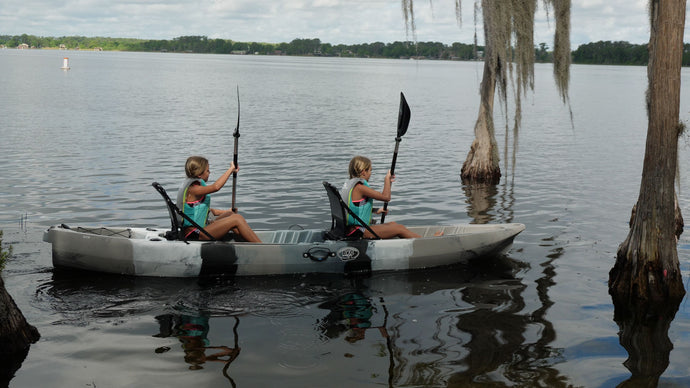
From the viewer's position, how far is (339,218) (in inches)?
367

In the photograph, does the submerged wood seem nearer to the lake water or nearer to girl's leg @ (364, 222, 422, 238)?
the lake water

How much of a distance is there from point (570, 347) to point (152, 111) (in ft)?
103

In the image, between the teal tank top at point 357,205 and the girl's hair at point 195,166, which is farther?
the teal tank top at point 357,205

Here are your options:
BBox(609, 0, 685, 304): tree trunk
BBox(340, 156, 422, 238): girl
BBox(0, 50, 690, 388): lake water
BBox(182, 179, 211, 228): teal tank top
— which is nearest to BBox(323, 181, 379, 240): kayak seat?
BBox(340, 156, 422, 238): girl

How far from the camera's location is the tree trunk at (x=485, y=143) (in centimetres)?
1489

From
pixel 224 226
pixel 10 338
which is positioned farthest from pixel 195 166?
pixel 10 338

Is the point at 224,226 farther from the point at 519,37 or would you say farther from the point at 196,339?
the point at 519,37

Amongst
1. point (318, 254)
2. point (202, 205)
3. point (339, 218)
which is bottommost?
point (318, 254)

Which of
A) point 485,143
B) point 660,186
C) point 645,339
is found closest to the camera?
point 645,339

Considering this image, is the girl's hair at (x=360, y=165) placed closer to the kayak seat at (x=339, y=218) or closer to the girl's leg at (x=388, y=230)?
the kayak seat at (x=339, y=218)

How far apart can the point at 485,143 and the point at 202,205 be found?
8.72 m

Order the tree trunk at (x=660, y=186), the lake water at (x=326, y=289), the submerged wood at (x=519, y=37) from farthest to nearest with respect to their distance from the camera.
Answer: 1. the submerged wood at (x=519, y=37)
2. the tree trunk at (x=660, y=186)
3. the lake water at (x=326, y=289)

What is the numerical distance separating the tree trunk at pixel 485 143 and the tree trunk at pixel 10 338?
10.6 meters

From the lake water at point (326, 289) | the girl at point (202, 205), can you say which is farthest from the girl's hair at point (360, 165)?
the girl at point (202, 205)
